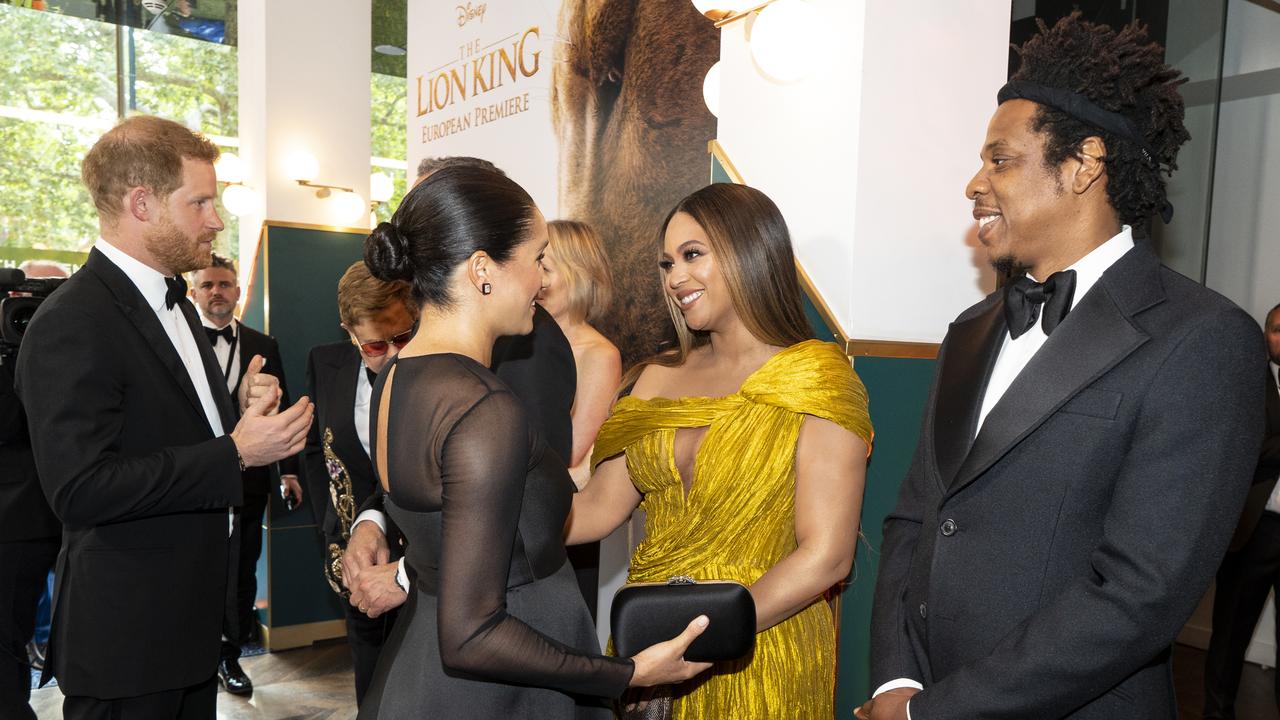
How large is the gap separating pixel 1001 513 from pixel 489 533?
817 millimetres

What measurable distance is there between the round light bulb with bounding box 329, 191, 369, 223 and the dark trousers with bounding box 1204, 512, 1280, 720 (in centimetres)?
522

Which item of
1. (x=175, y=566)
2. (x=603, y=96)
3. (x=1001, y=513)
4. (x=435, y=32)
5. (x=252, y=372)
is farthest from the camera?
(x=435, y=32)

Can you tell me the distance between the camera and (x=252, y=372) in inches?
88.7

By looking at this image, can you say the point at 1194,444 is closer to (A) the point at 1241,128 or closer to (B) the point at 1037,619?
(B) the point at 1037,619

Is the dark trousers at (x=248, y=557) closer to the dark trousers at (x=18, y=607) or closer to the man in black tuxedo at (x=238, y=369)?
the man in black tuxedo at (x=238, y=369)

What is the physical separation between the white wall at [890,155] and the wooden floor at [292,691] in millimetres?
3173

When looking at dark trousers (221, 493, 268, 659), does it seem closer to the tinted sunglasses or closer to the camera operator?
the camera operator

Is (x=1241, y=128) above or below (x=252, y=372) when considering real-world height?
above

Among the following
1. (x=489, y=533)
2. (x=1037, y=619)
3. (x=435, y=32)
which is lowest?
(x=1037, y=619)

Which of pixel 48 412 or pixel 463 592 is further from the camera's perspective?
pixel 48 412

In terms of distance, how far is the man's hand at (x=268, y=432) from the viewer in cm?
209

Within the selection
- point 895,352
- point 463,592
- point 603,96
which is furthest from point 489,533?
point 603,96

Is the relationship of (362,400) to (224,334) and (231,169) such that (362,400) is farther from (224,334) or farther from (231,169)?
(231,169)


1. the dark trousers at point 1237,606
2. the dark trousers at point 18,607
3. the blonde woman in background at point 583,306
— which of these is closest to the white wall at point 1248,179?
the dark trousers at point 1237,606
